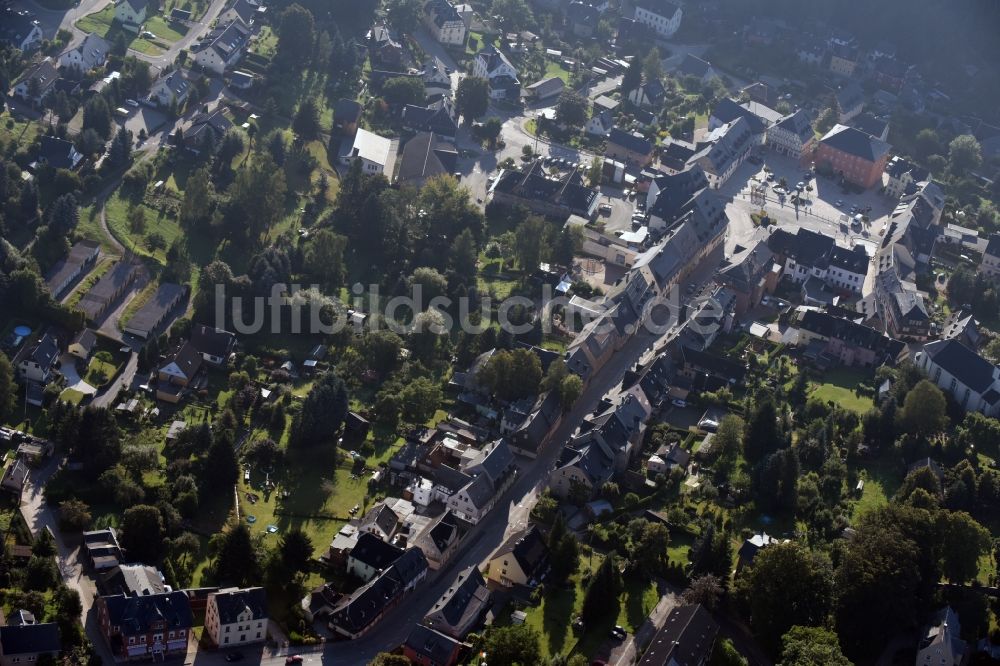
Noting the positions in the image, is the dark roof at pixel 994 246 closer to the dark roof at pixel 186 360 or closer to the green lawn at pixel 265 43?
the dark roof at pixel 186 360

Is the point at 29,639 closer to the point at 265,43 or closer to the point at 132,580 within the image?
the point at 132,580

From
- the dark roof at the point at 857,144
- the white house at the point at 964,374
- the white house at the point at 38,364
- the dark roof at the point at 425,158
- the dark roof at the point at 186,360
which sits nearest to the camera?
the white house at the point at 38,364

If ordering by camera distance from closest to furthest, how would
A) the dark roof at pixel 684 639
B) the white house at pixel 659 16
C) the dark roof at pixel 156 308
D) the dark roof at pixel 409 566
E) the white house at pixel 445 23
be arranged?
the dark roof at pixel 684 639 < the dark roof at pixel 409 566 < the dark roof at pixel 156 308 < the white house at pixel 445 23 < the white house at pixel 659 16

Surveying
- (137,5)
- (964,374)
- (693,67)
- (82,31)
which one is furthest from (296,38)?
(964,374)

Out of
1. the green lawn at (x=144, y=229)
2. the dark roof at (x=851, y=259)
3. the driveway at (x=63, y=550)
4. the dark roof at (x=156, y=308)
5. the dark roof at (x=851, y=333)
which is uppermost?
the dark roof at (x=851, y=259)

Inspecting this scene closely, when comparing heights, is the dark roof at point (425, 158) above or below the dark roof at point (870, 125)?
below

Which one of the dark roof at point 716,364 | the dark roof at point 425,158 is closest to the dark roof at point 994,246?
the dark roof at point 716,364

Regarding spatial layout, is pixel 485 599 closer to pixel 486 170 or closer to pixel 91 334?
pixel 91 334

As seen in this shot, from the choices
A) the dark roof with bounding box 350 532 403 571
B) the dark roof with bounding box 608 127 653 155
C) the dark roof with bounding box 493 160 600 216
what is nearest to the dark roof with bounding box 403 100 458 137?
the dark roof with bounding box 493 160 600 216

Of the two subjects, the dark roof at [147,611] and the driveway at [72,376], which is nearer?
the dark roof at [147,611]
